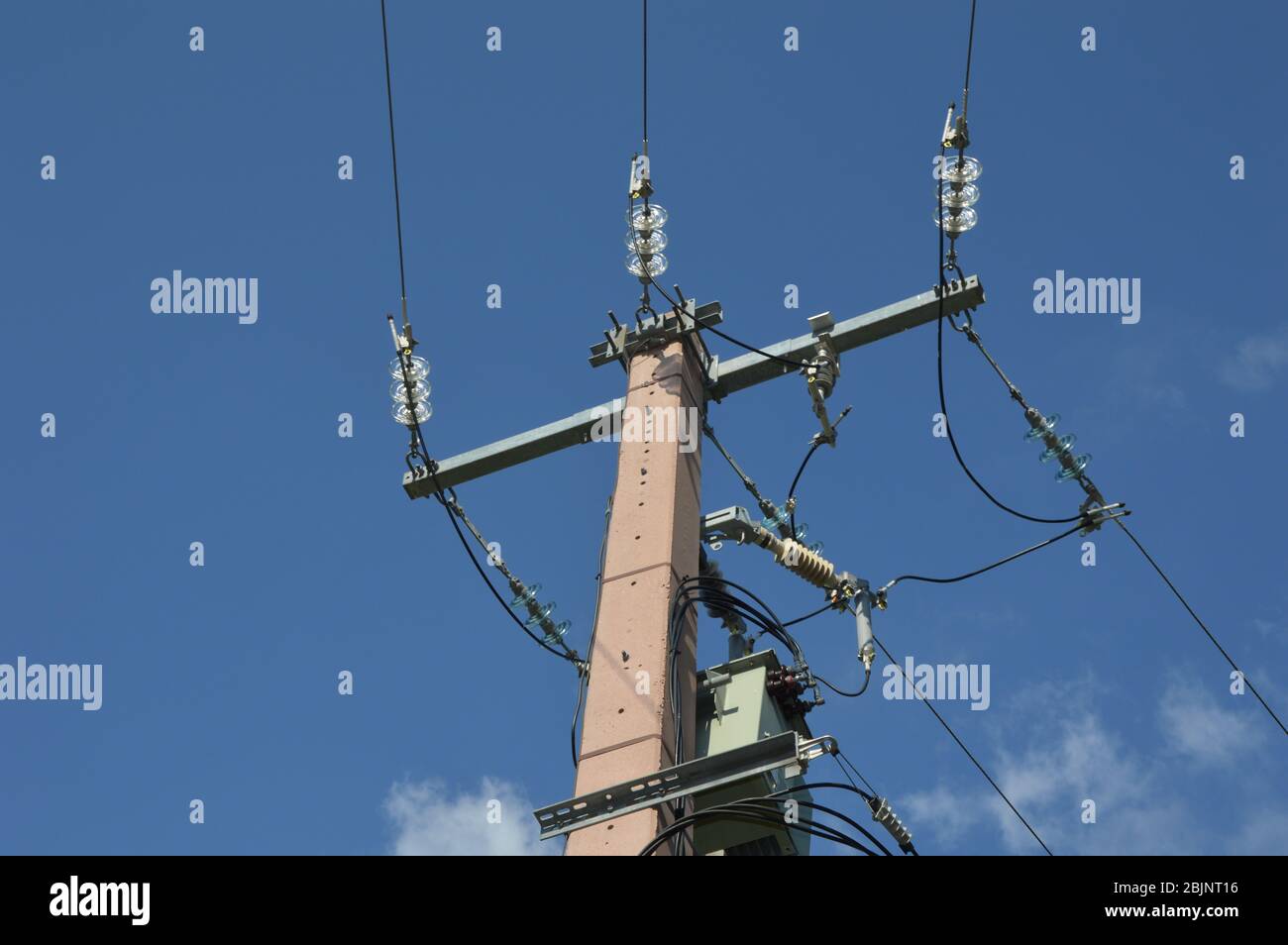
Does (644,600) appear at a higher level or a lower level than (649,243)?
lower

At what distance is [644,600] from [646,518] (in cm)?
69

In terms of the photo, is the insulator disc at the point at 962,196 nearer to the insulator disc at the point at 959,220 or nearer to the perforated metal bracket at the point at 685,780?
the insulator disc at the point at 959,220

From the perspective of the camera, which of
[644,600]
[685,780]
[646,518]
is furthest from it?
[646,518]

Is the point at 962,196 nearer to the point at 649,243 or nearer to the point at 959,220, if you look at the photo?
the point at 959,220

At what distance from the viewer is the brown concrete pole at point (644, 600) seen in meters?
9.47

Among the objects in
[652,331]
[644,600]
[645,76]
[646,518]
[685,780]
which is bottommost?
[685,780]

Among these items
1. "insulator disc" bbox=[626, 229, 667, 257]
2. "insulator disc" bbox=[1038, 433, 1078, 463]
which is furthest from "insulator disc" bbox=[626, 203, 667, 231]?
"insulator disc" bbox=[1038, 433, 1078, 463]

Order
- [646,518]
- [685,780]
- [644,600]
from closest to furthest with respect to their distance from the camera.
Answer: [685,780]
[644,600]
[646,518]

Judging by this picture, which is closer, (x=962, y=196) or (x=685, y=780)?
(x=685, y=780)

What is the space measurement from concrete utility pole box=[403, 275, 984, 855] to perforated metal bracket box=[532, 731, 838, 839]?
0.25 ft

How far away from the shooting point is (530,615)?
13.1 metres

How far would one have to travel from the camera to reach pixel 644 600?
10281 mm

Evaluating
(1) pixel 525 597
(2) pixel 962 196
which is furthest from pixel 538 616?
(2) pixel 962 196

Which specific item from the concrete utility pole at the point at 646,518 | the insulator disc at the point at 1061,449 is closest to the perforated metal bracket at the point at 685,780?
the concrete utility pole at the point at 646,518
